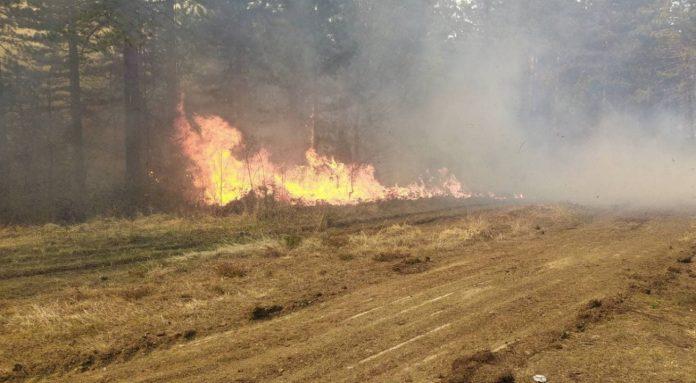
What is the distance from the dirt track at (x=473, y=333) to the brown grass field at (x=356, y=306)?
0.02 meters

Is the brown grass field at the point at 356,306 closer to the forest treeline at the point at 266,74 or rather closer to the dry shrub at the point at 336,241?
the dry shrub at the point at 336,241

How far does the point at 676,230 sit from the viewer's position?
11.5 metres

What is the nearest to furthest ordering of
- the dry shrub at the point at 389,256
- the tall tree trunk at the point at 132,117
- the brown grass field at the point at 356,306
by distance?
the brown grass field at the point at 356,306 < the dry shrub at the point at 389,256 < the tall tree trunk at the point at 132,117

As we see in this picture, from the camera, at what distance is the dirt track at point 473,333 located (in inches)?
179

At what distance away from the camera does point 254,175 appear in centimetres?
1811

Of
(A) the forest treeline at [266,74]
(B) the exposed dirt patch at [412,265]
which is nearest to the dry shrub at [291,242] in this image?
(B) the exposed dirt patch at [412,265]

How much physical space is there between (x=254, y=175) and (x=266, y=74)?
7234mm

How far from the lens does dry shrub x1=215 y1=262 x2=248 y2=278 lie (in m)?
8.30

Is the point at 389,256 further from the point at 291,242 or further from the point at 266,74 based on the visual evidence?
the point at 266,74

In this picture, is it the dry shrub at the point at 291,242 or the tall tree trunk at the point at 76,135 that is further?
the tall tree trunk at the point at 76,135

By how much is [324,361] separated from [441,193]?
18.3 meters

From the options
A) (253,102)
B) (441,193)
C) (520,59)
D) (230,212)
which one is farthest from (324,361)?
(520,59)

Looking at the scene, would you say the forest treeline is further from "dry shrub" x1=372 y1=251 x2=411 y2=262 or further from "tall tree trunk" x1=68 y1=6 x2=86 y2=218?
"dry shrub" x1=372 y1=251 x2=411 y2=262

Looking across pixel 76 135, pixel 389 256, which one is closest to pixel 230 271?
pixel 389 256
